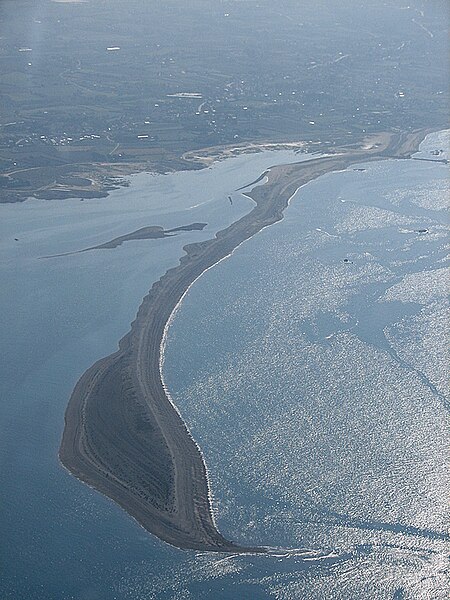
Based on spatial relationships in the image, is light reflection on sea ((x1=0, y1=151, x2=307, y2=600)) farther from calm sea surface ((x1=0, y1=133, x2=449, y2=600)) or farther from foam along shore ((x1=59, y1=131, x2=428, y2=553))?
foam along shore ((x1=59, y1=131, x2=428, y2=553))

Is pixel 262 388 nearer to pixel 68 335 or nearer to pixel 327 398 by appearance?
pixel 327 398

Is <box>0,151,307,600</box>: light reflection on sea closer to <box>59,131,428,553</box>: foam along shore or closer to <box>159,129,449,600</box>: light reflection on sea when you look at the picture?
<box>59,131,428,553</box>: foam along shore

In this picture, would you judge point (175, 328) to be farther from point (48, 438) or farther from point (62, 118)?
point (62, 118)

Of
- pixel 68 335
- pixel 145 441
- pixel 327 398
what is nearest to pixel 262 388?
pixel 327 398

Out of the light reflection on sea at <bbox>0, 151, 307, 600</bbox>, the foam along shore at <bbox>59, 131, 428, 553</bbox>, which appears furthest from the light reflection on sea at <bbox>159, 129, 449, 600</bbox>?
the light reflection on sea at <bbox>0, 151, 307, 600</bbox>

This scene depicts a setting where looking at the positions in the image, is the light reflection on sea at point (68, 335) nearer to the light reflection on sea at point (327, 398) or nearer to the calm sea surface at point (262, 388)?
the calm sea surface at point (262, 388)

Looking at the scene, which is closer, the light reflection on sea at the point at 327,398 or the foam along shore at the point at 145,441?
the light reflection on sea at the point at 327,398

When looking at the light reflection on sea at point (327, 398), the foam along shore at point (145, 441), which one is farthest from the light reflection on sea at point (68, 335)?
the light reflection on sea at point (327, 398)

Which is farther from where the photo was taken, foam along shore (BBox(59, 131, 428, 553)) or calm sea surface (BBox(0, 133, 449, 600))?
foam along shore (BBox(59, 131, 428, 553))
